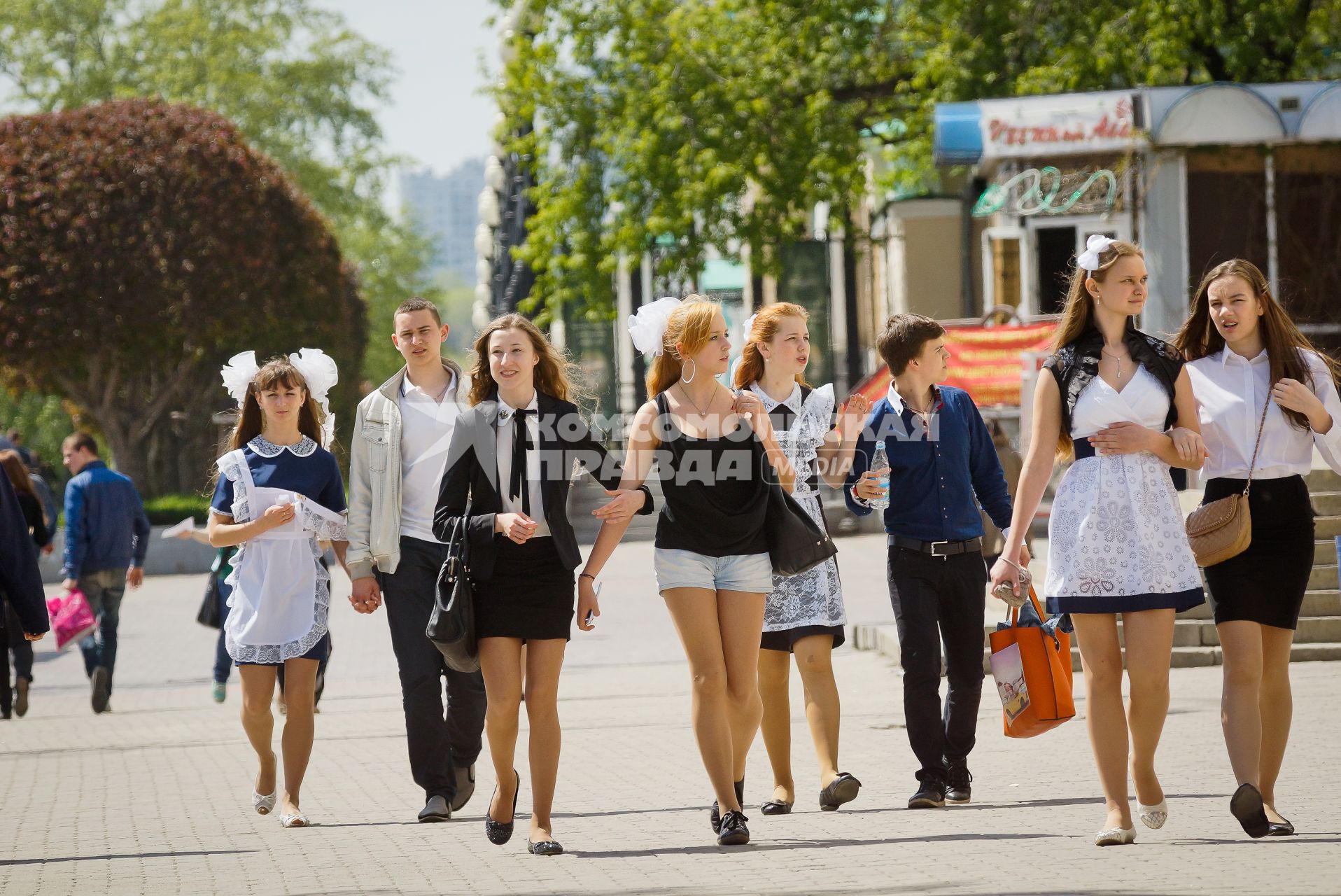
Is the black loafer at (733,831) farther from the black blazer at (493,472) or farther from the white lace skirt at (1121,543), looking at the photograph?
the white lace skirt at (1121,543)

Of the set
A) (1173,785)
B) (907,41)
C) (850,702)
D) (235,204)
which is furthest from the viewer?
(235,204)

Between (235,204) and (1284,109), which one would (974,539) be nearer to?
(1284,109)

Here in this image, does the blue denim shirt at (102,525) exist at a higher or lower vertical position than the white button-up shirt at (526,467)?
lower

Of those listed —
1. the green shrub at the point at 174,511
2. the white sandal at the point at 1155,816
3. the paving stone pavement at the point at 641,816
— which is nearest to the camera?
the paving stone pavement at the point at 641,816

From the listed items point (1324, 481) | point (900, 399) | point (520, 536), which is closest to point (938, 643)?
point (900, 399)

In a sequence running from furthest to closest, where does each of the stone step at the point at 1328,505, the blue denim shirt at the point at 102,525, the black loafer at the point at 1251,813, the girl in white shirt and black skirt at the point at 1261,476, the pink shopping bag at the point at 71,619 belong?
1. the blue denim shirt at the point at 102,525
2. the stone step at the point at 1328,505
3. the pink shopping bag at the point at 71,619
4. the girl in white shirt and black skirt at the point at 1261,476
5. the black loafer at the point at 1251,813

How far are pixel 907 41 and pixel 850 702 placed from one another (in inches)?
654

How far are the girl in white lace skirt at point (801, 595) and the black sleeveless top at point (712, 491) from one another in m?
0.64

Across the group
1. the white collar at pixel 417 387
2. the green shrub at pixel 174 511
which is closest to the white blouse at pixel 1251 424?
the white collar at pixel 417 387

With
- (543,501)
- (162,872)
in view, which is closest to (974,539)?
(543,501)

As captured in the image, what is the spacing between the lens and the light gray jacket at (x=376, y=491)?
6.72 metres

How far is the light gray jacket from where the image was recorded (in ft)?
22.1

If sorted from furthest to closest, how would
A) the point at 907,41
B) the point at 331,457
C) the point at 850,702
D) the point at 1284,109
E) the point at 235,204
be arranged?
the point at 235,204 < the point at 907,41 < the point at 1284,109 < the point at 850,702 < the point at 331,457

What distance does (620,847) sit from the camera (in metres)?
5.94
